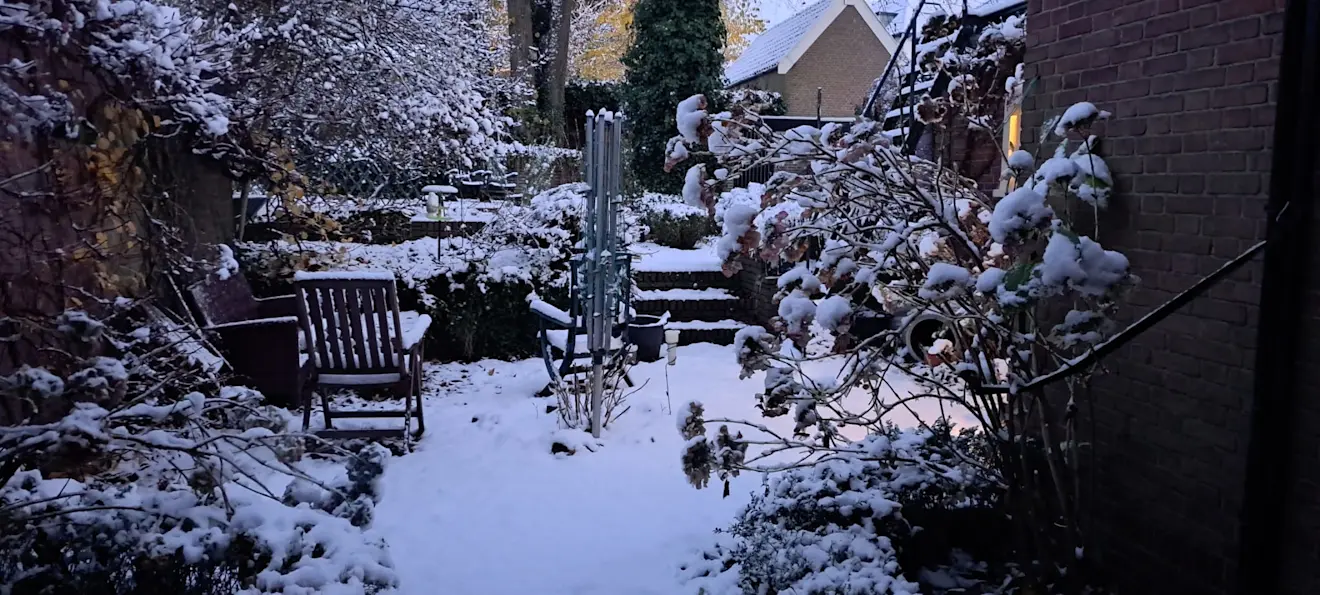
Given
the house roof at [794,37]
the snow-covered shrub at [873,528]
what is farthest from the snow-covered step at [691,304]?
the house roof at [794,37]

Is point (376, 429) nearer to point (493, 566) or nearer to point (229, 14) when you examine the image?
point (493, 566)

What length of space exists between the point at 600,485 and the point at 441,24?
5.57m

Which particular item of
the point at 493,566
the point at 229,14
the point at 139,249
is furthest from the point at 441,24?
the point at 493,566

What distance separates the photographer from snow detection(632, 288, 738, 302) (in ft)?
25.8

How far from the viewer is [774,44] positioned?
918 inches

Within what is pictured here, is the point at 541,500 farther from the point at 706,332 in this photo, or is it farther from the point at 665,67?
the point at 665,67

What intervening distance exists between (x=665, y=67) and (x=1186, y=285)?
452 inches

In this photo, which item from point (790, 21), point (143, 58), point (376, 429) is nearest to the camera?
point (143, 58)

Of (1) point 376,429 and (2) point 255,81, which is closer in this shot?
(1) point 376,429

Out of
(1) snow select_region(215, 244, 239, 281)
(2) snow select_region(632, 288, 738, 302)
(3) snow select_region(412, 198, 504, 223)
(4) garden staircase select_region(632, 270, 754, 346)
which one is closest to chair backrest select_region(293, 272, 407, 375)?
(1) snow select_region(215, 244, 239, 281)

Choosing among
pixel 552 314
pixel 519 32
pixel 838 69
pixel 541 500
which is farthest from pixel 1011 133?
pixel 838 69

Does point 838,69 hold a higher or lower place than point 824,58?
lower

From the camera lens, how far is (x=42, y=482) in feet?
9.01

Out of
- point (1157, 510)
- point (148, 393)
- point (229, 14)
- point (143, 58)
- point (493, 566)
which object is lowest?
point (493, 566)
